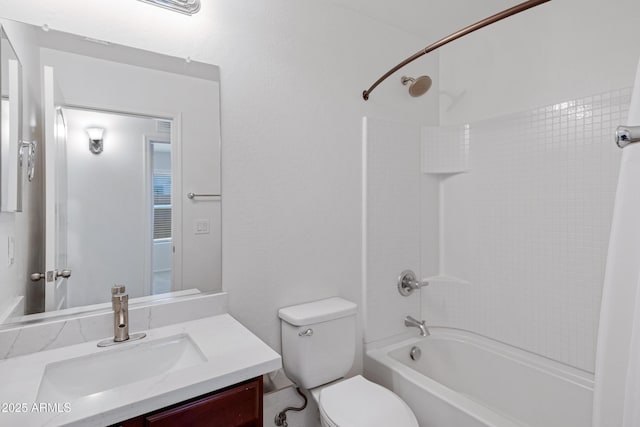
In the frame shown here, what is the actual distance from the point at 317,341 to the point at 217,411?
0.69 meters

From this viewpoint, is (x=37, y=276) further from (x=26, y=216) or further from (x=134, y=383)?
(x=134, y=383)

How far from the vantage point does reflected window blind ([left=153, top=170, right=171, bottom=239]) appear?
138cm

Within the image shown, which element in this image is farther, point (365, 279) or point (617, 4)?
point (365, 279)

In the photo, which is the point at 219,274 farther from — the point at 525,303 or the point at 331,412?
the point at 525,303

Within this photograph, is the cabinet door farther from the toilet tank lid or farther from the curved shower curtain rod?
the curved shower curtain rod

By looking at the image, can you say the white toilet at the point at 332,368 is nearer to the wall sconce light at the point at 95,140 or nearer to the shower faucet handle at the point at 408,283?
the shower faucet handle at the point at 408,283

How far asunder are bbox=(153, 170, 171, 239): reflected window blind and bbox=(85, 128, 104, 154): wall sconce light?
8.2 inches

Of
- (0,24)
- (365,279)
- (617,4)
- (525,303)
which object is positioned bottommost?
(525,303)

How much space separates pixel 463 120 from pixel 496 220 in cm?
72

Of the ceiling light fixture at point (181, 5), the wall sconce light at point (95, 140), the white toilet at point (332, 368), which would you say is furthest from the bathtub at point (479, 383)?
the ceiling light fixture at point (181, 5)

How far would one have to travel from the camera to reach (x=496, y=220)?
2.12 meters

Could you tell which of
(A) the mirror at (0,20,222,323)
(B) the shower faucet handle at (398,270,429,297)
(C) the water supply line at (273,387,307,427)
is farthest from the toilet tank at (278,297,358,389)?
(B) the shower faucet handle at (398,270,429,297)

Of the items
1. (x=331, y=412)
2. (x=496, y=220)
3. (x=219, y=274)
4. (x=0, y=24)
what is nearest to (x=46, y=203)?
(x=0, y=24)

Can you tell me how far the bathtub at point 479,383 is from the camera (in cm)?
152
